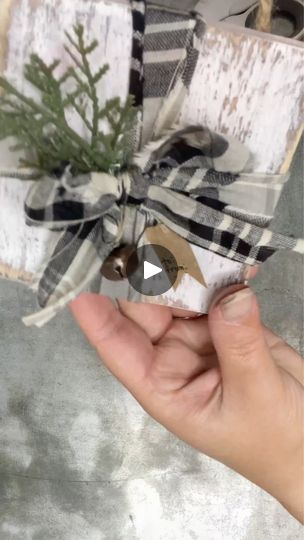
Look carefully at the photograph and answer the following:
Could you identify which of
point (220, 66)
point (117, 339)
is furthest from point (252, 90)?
point (117, 339)

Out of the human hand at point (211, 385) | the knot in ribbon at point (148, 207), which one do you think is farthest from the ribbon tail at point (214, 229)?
the human hand at point (211, 385)

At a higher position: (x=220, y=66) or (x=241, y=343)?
(x=220, y=66)

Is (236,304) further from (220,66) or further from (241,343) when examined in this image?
(220,66)

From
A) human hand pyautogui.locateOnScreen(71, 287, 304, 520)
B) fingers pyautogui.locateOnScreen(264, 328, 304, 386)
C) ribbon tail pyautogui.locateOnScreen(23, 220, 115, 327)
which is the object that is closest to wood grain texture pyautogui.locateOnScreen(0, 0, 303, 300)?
ribbon tail pyautogui.locateOnScreen(23, 220, 115, 327)

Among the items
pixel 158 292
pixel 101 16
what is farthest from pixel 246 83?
pixel 158 292

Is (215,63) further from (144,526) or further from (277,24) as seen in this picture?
(144,526)

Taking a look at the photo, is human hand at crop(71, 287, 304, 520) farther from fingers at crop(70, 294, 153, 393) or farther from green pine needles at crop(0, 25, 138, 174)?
green pine needles at crop(0, 25, 138, 174)
